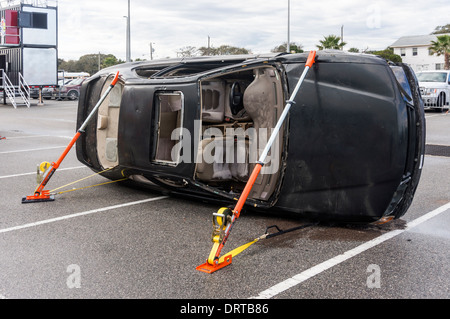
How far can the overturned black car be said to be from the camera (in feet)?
14.5

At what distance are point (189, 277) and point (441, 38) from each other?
185 feet

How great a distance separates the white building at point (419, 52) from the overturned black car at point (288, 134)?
216ft

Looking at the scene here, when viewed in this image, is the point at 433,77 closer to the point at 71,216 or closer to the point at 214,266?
the point at 71,216

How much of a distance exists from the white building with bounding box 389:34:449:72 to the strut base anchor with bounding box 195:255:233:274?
67.7 m

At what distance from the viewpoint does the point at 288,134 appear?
184 inches

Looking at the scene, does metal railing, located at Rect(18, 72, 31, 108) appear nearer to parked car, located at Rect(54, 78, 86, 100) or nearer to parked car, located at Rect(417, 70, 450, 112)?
parked car, located at Rect(54, 78, 86, 100)

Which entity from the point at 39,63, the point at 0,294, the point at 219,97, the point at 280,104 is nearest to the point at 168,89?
the point at 219,97

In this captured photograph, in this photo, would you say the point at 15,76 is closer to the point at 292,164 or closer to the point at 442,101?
the point at 442,101

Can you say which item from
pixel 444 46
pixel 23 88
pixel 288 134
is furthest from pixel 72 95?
pixel 444 46

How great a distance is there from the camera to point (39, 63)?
2566 centimetres

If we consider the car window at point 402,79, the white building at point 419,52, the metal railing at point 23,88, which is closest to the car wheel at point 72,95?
the metal railing at point 23,88

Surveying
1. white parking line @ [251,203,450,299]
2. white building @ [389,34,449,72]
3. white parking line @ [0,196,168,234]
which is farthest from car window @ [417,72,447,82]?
white building @ [389,34,449,72]

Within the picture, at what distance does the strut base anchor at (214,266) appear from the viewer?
3.76 metres

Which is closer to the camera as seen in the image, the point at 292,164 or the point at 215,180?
the point at 292,164
